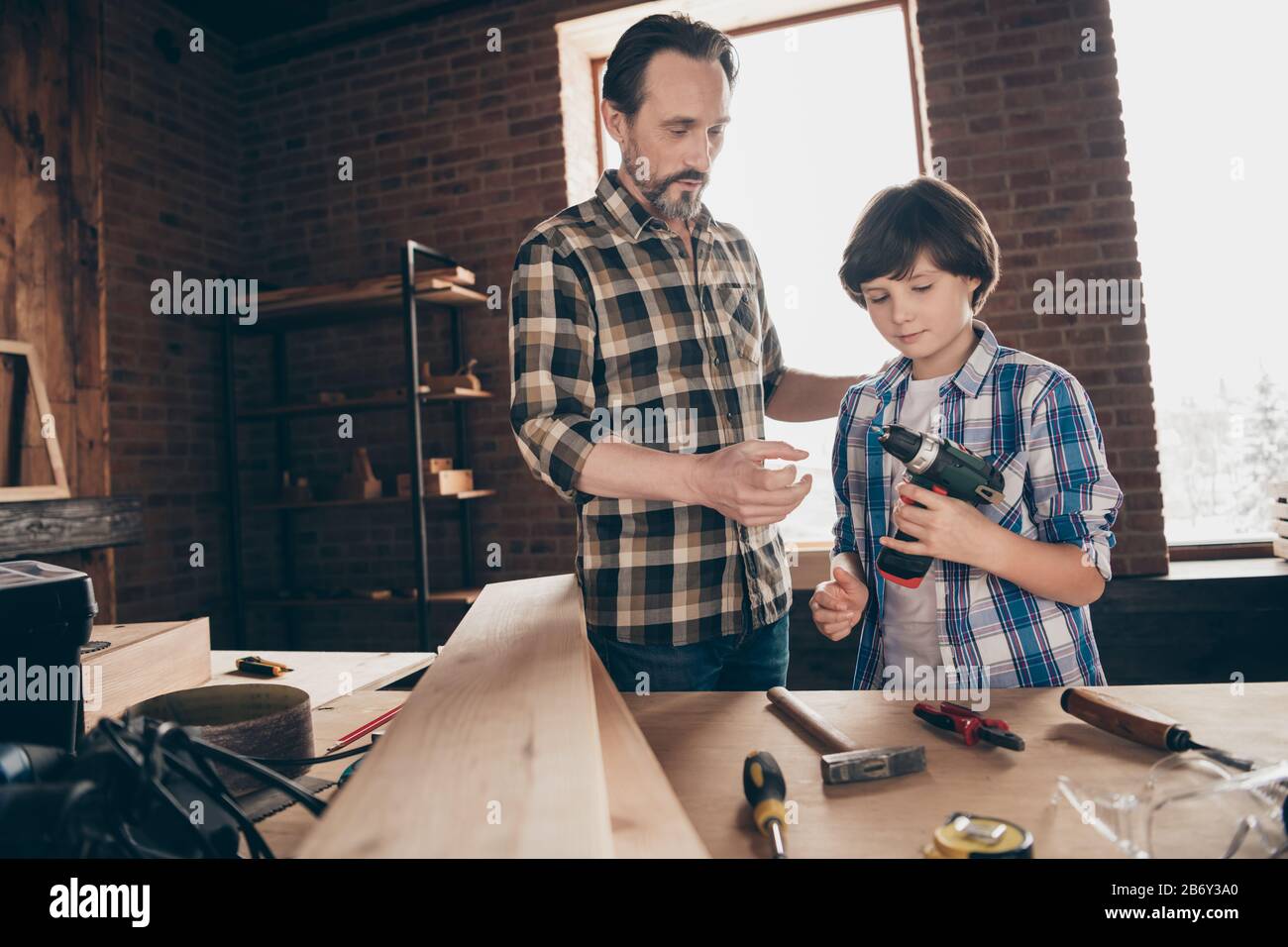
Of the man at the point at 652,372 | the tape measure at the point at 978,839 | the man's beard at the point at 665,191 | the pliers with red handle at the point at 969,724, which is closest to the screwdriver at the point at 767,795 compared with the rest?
the tape measure at the point at 978,839

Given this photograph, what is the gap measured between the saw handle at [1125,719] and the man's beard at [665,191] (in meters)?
1.10

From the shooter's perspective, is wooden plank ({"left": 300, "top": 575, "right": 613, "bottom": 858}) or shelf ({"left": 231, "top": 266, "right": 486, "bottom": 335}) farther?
shelf ({"left": 231, "top": 266, "right": 486, "bottom": 335})

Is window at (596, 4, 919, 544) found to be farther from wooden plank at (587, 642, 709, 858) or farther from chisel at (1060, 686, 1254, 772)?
wooden plank at (587, 642, 709, 858)

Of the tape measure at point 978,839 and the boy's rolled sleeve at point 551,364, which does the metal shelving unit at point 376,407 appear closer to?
the boy's rolled sleeve at point 551,364

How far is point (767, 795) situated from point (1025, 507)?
0.84 meters

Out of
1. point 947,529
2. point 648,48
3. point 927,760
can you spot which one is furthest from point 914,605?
point 648,48

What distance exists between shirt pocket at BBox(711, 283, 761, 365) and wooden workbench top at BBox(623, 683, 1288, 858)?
0.78 meters

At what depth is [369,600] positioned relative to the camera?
12.5 ft

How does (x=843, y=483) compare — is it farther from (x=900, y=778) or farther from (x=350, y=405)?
(x=350, y=405)

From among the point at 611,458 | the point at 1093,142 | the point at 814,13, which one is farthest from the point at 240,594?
the point at 1093,142

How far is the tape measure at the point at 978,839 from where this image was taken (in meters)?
0.62

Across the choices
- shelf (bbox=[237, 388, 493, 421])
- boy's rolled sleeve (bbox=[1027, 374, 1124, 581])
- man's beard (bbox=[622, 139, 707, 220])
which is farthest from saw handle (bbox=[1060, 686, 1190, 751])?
shelf (bbox=[237, 388, 493, 421])

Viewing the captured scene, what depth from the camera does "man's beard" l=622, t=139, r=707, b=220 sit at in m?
1.54
